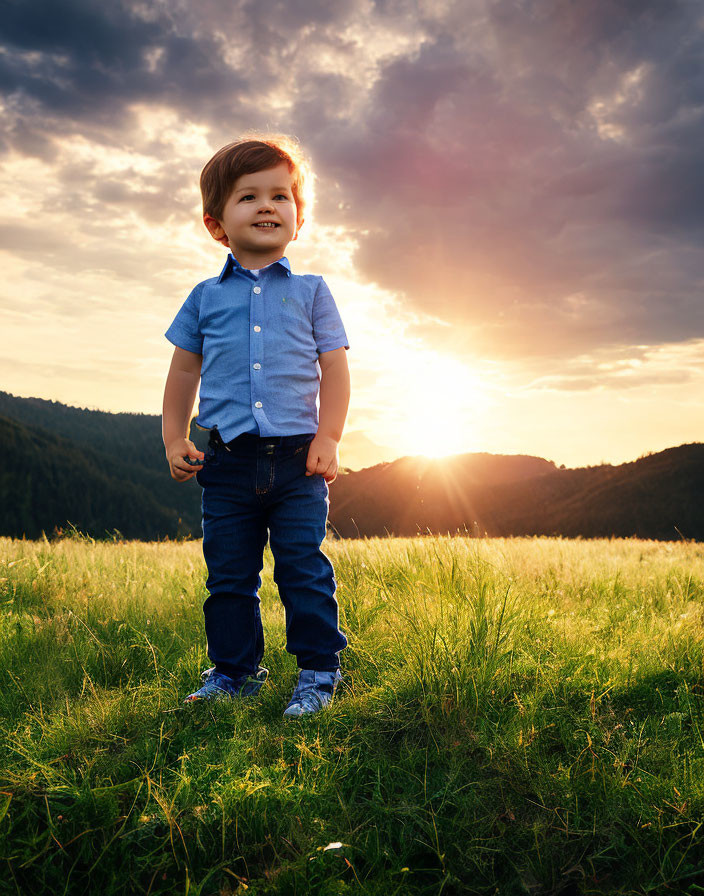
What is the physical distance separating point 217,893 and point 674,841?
1236 mm

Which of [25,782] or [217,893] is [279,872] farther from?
[25,782]

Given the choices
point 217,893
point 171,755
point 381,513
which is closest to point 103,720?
point 171,755

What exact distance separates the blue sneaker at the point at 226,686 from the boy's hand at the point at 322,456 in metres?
0.95

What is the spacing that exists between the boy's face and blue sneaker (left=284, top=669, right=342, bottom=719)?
6.29ft

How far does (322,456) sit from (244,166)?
4.44 feet

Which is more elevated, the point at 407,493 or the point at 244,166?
the point at 244,166

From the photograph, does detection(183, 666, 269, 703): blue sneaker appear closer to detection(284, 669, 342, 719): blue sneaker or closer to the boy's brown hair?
detection(284, 669, 342, 719): blue sneaker

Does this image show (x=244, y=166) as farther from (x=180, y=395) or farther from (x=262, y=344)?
(x=180, y=395)

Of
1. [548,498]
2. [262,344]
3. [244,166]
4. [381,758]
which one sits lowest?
[381,758]

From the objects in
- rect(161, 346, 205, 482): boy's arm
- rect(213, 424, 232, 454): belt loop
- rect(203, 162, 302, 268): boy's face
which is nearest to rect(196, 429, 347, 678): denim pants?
rect(213, 424, 232, 454): belt loop

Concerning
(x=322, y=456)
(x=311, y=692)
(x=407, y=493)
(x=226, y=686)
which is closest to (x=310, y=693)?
(x=311, y=692)

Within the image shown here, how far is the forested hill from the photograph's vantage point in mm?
37562

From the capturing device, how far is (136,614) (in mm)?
3305

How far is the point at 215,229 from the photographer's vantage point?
9.88ft
